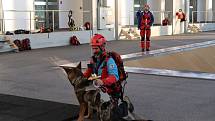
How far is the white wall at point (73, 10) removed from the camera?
85.4 feet

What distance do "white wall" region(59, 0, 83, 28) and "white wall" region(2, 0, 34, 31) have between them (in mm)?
3101

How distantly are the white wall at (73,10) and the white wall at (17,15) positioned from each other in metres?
3.10

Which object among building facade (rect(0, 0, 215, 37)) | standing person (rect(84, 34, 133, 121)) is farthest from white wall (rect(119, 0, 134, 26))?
standing person (rect(84, 34, 133, 121))

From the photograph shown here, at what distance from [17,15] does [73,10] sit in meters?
5.37

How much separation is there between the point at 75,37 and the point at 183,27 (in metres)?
14.9

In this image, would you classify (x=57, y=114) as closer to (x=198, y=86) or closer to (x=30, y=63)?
(x=198, y=86)

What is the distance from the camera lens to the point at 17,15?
22.0m

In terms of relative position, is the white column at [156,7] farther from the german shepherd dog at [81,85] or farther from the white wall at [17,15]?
the german shepherd dog at [81,85]

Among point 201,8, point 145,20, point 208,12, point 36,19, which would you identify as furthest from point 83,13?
point 208,12

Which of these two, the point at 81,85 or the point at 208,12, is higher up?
the point at 208,12

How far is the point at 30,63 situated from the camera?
14086 mm

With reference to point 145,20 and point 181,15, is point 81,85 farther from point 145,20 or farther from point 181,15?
point 181,15

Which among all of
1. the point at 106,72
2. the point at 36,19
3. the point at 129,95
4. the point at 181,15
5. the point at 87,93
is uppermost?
the point at 181,15

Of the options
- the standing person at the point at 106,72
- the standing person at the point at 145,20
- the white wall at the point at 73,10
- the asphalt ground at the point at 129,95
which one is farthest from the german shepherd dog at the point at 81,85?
the white wall at the point at 73,10
